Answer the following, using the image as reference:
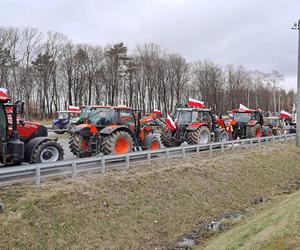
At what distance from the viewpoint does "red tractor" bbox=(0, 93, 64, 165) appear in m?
11.5

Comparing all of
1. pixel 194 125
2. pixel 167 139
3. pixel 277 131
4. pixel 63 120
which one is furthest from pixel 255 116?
pixel 63 120

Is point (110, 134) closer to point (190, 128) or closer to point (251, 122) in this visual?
point (190, 128)

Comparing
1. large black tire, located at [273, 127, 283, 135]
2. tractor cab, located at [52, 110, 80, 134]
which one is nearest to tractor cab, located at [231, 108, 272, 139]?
large black tire, located at [273, 127, 283, 135]

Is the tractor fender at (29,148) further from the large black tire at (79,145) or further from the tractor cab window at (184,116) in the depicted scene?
the tractor cab window at (184,116)

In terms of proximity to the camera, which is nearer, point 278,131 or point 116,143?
point 116,143

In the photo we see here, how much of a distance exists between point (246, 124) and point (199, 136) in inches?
325

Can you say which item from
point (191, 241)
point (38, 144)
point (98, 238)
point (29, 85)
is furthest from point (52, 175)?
point (29, 85)

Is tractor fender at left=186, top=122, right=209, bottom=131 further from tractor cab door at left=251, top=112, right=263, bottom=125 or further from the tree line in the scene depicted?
the tree line

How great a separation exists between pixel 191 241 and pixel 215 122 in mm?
13435

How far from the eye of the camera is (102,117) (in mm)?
16344

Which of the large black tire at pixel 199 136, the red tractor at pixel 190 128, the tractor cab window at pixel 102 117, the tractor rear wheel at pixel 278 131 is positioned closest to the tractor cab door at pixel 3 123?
the tractor cab window at pixel 102 117

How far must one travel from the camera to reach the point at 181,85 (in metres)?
79.4

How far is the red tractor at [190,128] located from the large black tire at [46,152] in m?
8.87

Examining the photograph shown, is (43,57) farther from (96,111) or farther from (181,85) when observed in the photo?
(96,111)
